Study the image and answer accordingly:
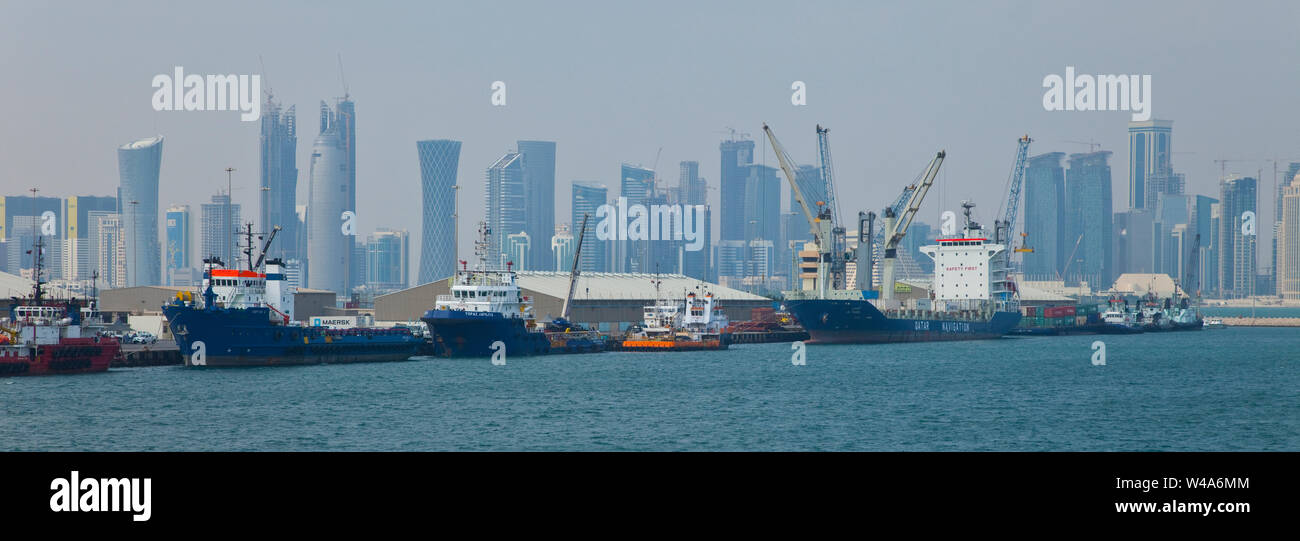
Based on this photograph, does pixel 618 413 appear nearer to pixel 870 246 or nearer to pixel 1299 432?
pixel 1299 432

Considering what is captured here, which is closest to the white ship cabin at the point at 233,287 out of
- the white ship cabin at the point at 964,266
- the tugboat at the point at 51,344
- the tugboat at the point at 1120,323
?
the tugboat at the point at 51,344

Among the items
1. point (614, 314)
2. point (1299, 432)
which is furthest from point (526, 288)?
point (1299, 432)

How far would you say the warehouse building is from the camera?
104750 millimetres

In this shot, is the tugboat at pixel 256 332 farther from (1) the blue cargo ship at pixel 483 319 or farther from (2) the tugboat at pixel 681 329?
(2) the tugboat at pixel 681 329

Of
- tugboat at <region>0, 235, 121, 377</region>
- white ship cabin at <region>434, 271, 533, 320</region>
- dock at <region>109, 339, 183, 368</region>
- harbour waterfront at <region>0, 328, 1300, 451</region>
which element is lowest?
harbour waterfront at <region>0, 328, 1300, 451</region>

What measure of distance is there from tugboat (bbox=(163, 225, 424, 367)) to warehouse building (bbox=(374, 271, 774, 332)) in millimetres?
25543

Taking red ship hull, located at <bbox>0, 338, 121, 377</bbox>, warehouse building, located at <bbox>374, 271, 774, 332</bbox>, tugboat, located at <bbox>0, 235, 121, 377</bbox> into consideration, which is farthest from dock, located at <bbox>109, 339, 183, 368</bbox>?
warehouse building, located at <bbox>374, 271, 774, 332</bbox>

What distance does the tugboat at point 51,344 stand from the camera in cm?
5706

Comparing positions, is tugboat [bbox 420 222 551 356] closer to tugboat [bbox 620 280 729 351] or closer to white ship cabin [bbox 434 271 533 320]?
white ship cabin [bbox 434 271 533 320]

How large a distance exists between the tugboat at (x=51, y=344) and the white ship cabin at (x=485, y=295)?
22.0 meters

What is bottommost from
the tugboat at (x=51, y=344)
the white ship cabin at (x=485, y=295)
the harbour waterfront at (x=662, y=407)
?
the harbour waterfront at (x=662, y=407)

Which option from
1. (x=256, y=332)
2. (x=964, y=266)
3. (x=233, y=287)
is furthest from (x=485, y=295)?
(x=964, y=266)

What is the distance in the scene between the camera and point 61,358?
5803cm
